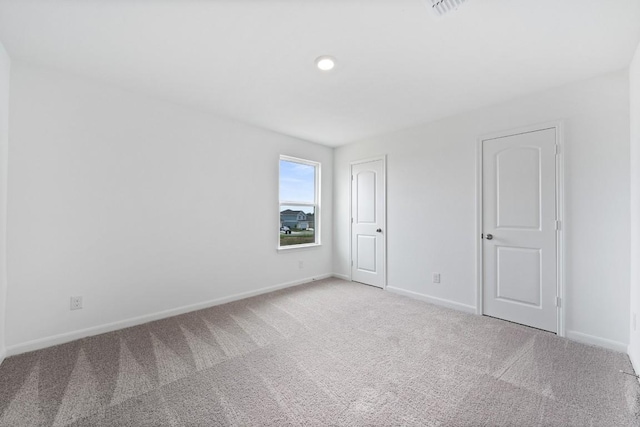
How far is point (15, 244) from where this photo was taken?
7.14 ft

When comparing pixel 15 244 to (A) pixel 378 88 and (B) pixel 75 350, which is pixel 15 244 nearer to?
(B) pixel 75 350

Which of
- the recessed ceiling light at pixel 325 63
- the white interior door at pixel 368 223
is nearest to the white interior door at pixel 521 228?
the white interior door at pixel 368 223

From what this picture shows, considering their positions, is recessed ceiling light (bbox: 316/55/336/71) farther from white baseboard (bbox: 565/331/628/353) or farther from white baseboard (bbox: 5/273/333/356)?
white baseboard (bbox: 565/331/628/353)

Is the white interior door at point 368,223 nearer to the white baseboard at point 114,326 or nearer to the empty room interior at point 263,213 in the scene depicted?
the empty room interior at point 263,213

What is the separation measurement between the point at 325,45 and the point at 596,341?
344 cm

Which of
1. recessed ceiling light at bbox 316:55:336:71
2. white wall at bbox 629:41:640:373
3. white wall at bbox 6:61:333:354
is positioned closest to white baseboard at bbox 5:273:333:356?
white wall at bbox 6:61:333:354

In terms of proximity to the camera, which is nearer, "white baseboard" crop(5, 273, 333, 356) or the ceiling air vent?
the ceiling air vent

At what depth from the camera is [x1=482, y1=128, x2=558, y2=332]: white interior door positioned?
2.63 metres

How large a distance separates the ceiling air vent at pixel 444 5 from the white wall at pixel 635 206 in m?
1.60

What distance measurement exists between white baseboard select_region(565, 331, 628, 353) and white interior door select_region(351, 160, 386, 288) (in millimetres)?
2133

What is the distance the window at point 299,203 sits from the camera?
4.24 meters

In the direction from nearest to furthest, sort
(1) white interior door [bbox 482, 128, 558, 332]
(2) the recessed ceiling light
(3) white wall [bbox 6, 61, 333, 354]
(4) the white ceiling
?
(4) the white ceiling, (2) the recessed ceiling light, (3) white wall [bbox 6, 61, 333, 354], (1) white interior door [bbox 482, 128, 558, 332]

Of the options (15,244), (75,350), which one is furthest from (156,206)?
(75,350)

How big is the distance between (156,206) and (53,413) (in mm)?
1852
